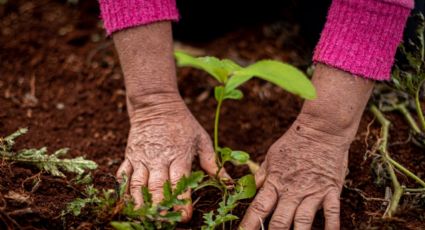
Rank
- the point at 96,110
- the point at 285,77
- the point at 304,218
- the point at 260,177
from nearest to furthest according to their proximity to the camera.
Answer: the point at 285,77 < the point at 304,218 < the point at 260,177 < the point at 96,110

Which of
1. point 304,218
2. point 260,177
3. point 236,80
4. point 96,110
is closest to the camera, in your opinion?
point 236,80

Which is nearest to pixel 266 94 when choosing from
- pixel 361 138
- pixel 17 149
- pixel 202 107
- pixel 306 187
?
pixel 202 107

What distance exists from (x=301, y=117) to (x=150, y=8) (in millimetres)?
535

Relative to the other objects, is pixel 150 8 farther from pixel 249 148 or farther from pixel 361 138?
pixel 361 138

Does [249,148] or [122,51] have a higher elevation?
[122,51]

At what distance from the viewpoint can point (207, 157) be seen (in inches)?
60.4

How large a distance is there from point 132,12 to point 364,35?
2.13 feet

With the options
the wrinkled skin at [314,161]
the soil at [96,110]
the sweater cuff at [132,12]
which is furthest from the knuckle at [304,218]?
the sweater cuff at [132,12]

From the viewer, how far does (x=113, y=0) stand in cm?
150

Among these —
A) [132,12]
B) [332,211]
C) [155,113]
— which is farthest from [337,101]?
[132,12]

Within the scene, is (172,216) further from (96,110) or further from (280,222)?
(96,110)

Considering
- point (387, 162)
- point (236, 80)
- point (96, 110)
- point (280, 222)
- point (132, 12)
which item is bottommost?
point (280, 222)

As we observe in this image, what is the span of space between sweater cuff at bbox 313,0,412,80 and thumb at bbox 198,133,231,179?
0.42 metres

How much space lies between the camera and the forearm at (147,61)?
1.54 metres
